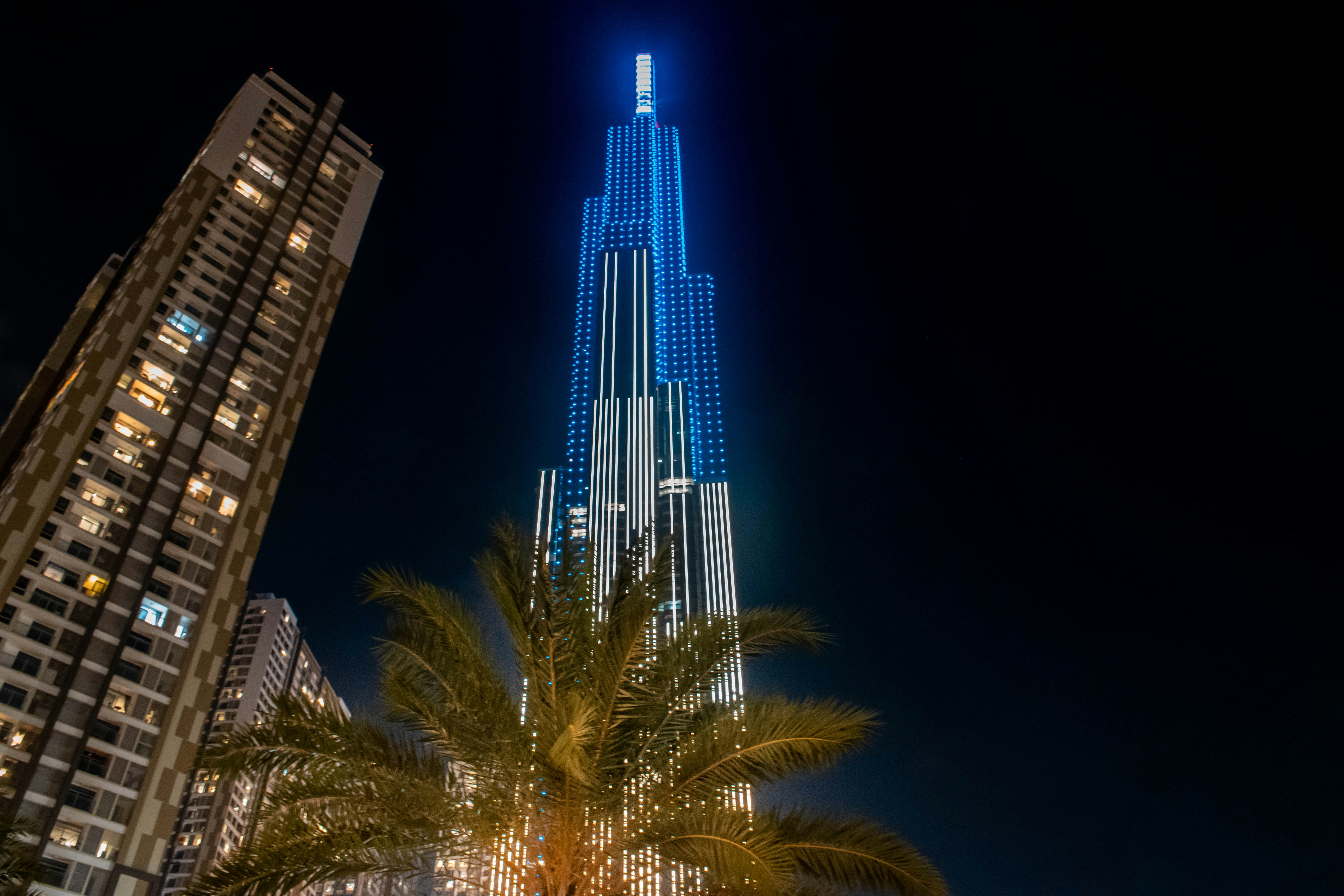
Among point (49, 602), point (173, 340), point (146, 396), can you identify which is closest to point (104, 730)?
point (49, 602)

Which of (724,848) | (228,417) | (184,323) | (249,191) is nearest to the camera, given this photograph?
(724,848)

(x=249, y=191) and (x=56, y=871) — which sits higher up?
(x=249, y=191)

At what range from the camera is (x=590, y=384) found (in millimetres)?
111438

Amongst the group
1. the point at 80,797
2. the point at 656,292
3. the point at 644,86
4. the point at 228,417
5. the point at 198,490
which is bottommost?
the point at 80,797

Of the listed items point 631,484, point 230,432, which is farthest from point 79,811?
point 631,484

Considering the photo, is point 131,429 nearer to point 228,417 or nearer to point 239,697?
point 228,417

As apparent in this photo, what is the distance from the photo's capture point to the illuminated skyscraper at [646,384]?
102250mm

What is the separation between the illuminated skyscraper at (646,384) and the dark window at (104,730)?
49760mm

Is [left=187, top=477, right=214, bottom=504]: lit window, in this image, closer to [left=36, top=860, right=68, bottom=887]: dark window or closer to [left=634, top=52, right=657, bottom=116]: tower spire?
[left=36, top=860, right=68, bottom=887]: dark window

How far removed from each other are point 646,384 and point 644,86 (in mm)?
52873

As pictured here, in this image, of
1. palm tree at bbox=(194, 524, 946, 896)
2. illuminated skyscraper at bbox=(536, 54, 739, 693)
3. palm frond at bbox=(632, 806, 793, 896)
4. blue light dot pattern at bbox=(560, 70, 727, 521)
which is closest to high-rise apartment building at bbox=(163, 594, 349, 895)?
illuminated skyscraper at bbox=(536, 54, 739, 693)

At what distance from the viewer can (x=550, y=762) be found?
852 cm

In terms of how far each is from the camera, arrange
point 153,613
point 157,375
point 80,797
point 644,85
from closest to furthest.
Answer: point 80,797, point 153,613, point 157,375, point 644,85

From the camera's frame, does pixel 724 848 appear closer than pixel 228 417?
Yes
